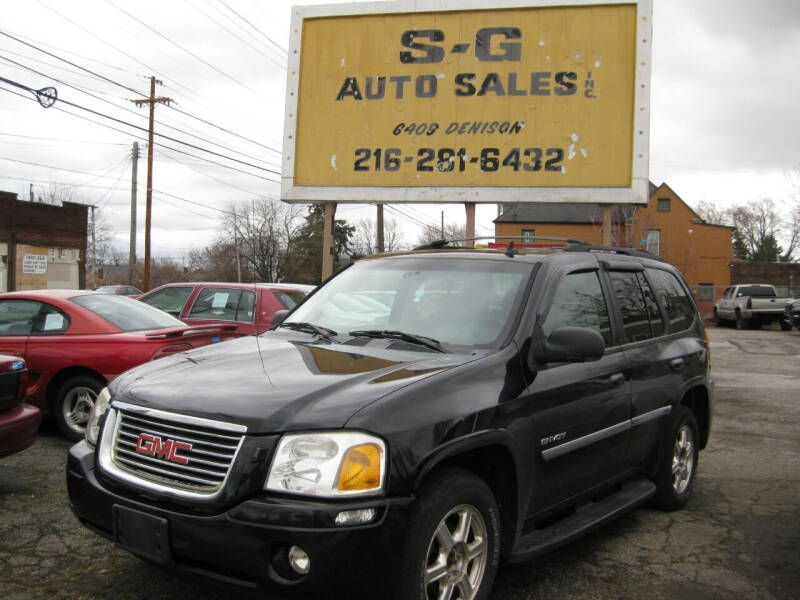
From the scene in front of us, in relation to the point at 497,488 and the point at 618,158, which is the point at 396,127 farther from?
the point at 497,488

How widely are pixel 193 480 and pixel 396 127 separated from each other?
6.55 metres

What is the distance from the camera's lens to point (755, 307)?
28891mm

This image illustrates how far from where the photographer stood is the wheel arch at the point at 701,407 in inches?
203

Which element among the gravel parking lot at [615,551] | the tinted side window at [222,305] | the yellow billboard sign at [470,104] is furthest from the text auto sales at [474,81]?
the gravel parking lot at [615,551]

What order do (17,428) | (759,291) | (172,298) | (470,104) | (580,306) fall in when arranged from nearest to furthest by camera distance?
(580,306) → (17,428) → (470,104) → (172,298) → (759,291)

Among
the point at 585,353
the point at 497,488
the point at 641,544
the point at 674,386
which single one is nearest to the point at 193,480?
the point at 497,488

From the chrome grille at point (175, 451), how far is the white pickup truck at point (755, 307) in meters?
30.2

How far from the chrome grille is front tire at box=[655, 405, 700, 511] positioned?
3.17m

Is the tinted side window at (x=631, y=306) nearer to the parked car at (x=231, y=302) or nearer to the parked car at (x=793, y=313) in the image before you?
the parked car at (x=231, y=302)

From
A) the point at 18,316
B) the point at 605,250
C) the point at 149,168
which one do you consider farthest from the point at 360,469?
the point at 149,168

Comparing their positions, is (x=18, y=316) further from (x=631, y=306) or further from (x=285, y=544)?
(x=631, y=306)

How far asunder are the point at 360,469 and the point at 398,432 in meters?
0.20

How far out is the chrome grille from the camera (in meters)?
2.63

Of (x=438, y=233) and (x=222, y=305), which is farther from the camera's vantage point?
(x=438, y=233)
